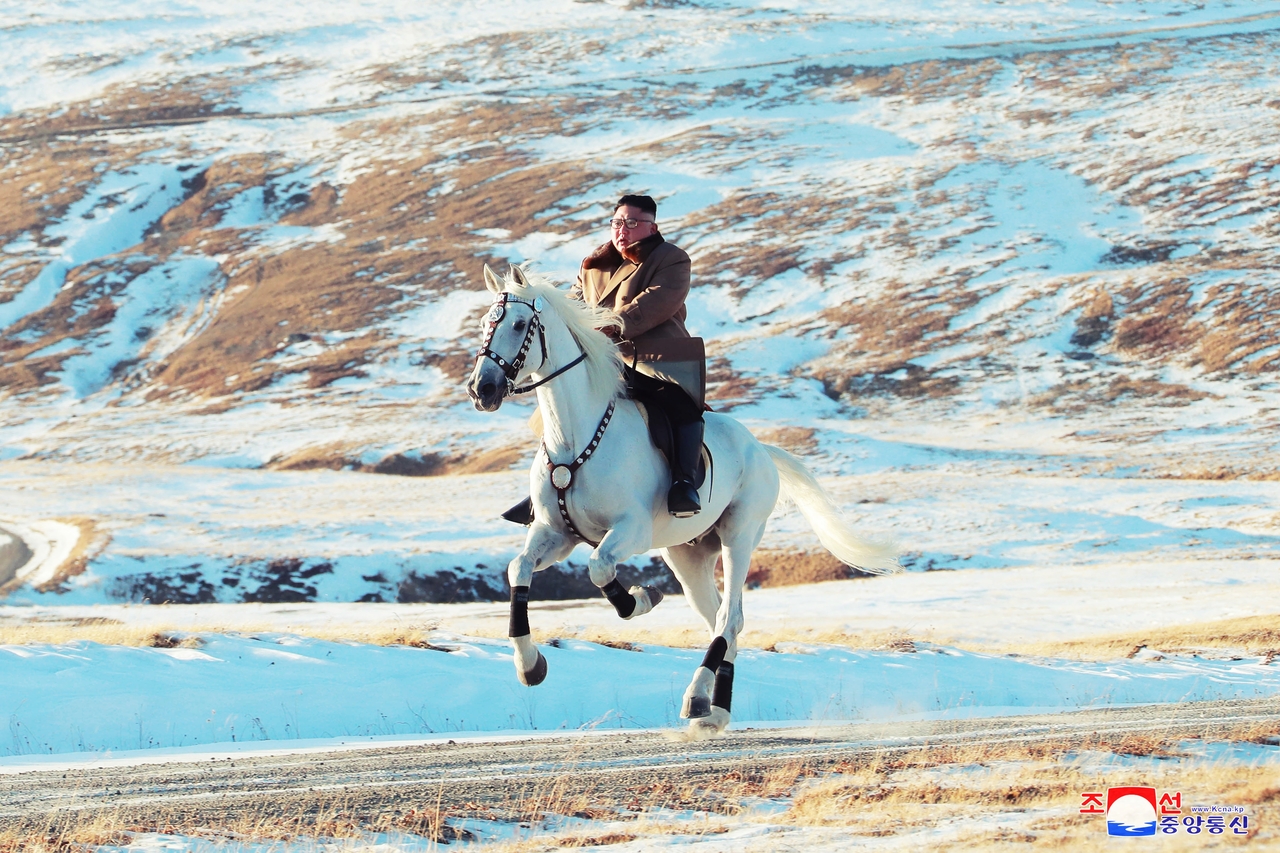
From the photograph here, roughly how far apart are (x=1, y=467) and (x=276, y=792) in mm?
57160

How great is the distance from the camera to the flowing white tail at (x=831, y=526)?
1475 cm

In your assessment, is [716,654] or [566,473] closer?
[566,473]

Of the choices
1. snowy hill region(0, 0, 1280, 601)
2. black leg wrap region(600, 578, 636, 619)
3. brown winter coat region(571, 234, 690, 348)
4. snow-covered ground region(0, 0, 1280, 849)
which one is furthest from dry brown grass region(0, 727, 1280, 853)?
snowy hill region(0, 0, 1280, 601)

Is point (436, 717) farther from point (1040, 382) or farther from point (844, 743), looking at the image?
point (1040, 382)

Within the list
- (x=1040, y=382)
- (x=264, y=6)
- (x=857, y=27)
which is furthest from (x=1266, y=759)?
(x=264, y=6)

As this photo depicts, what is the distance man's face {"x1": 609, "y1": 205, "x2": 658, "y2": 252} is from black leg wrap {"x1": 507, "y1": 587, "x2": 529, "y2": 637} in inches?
131

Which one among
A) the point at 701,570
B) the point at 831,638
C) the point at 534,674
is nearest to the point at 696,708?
the point at 534,674

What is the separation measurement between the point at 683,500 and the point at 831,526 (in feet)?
13.7

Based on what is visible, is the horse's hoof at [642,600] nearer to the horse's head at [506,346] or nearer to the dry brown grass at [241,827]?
the horse's head at [506,346]

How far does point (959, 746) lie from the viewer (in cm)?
1102

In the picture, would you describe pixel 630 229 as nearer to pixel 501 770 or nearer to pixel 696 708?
pixel 696 708

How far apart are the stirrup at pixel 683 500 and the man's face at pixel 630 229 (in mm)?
2270

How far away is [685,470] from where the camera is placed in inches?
447

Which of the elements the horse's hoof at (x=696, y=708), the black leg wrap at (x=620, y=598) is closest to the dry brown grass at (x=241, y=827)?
the black leg wrap at (x=620, y=598)
